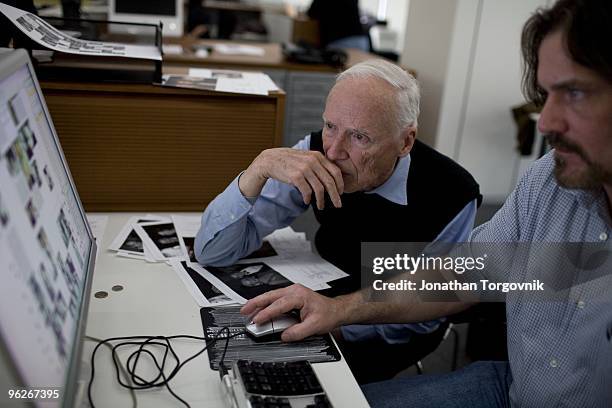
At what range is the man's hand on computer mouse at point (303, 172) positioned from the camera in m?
1.21

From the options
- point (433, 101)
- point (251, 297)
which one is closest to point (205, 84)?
point (251, 297)

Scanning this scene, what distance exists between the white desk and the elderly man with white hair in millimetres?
140

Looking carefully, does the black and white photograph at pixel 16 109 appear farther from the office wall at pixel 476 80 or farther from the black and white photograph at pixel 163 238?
the office wall at pixel 476 80

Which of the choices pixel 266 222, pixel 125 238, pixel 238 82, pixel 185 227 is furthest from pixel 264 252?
pixel 238 82

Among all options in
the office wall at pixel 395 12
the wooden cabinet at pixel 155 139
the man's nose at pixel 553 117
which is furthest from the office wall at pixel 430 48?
the office wall at pixel 395 12

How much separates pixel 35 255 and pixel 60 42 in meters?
0.90

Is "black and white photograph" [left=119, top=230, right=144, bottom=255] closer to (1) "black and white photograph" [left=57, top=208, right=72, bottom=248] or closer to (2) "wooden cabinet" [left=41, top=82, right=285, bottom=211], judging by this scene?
(2) "wooden cabinet" [left=41, top=82, right=285, bottom=211]

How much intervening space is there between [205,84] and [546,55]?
0.98 m

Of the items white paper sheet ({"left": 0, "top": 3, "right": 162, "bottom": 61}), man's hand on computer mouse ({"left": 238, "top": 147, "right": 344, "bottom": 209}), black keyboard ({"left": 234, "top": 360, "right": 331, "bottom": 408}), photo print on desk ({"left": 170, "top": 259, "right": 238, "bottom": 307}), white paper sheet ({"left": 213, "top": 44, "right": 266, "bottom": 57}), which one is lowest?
photo print on desk ({"left": 170, "top": 259, "right": 238, "bottom": 307})

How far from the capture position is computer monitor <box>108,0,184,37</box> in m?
3.42

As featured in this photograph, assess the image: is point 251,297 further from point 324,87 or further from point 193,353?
point 324,87

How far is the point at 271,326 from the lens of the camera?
40.5 inches

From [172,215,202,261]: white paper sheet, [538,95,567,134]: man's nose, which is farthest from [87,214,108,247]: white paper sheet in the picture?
[538,95,567,134]: man's nose

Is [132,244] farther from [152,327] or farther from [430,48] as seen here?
[430,48]
